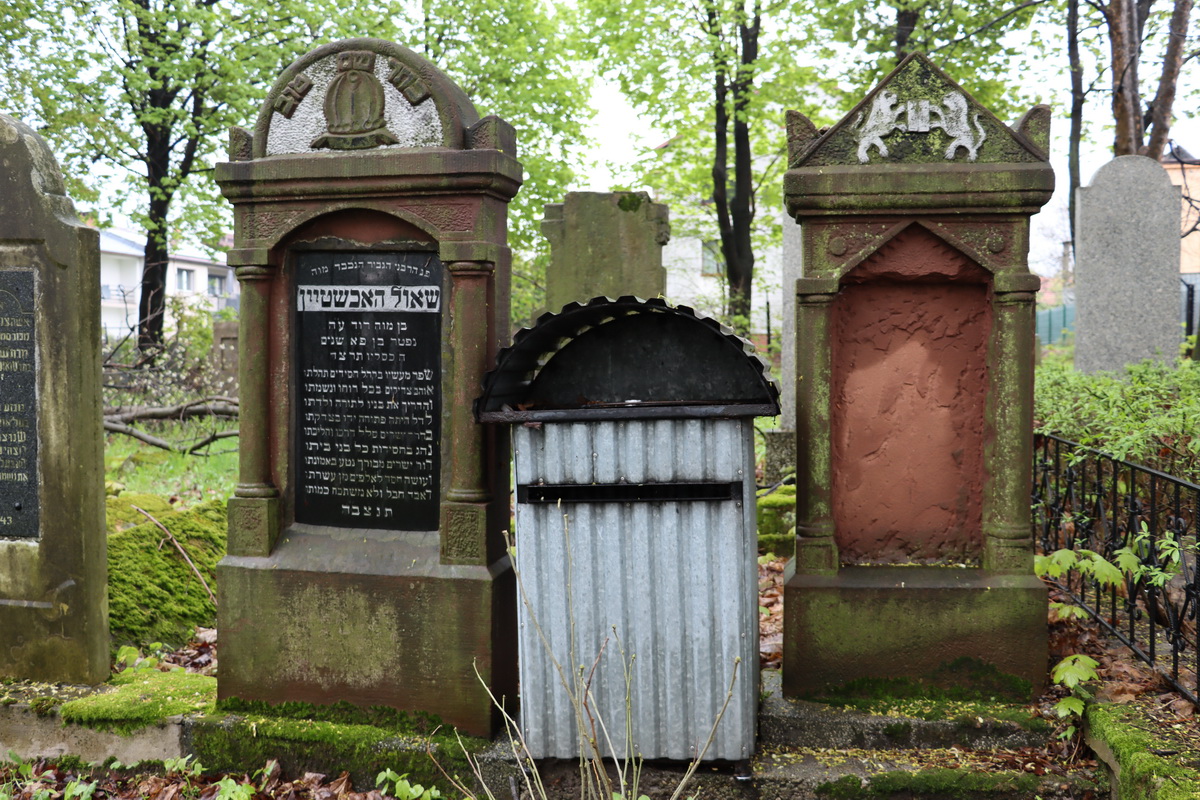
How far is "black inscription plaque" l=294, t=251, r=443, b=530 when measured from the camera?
4.18 m

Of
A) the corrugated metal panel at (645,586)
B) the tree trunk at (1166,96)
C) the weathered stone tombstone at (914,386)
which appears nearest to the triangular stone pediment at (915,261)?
the weathered stone tombstone at (914,386)

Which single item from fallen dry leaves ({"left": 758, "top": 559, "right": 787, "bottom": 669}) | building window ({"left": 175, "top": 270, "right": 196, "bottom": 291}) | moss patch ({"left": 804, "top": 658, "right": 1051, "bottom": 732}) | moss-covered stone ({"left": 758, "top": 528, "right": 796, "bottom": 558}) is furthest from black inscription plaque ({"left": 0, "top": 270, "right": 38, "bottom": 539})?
building window ({"left": 175, "top": 270, "right": 196, "bottom": 291})

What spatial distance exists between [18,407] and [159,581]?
59.4 inches

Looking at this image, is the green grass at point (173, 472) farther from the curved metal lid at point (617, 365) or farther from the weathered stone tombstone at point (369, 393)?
the curved metal lid at point (617, 365)

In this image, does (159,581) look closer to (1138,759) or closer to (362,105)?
(362,105)

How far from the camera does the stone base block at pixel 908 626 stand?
157 inches

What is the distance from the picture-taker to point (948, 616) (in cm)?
402

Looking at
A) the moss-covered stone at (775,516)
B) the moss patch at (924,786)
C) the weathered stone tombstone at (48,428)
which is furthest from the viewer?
the moss-covered stone at (775,516)

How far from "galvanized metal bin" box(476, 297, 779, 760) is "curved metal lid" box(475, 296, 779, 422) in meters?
0.26

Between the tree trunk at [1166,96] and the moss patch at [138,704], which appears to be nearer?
the moss patch at [138,704]

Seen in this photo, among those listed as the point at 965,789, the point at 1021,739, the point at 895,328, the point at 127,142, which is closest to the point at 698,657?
the point at 965,789

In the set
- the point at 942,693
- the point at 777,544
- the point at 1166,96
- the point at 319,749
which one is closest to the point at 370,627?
the point at 319,749

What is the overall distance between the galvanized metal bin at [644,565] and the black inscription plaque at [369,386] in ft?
1.93

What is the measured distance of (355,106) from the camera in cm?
415
